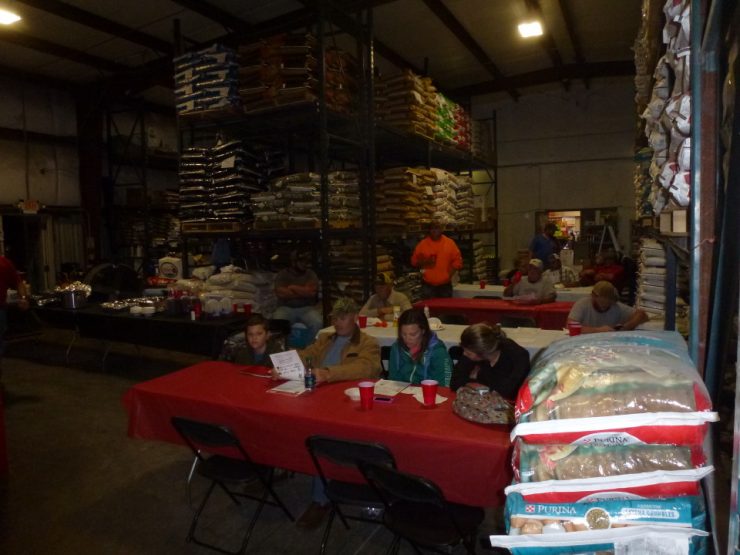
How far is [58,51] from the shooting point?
972cm

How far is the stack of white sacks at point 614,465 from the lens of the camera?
1.10 metres

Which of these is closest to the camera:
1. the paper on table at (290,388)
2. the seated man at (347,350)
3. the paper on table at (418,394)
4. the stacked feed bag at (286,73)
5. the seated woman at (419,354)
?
the paper on table at (418,394)

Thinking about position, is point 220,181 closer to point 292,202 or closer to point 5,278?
point 292,202

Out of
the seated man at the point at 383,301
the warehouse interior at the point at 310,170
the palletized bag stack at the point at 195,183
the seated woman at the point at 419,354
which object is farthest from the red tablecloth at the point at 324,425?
the palletized bag stack at the point at 195,183

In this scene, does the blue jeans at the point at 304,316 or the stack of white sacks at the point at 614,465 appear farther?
the blue jeans at the point at 304,316

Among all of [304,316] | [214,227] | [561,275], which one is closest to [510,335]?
[304,316]

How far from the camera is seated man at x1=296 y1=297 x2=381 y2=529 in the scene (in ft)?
11.5

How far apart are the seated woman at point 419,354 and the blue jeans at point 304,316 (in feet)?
10.8

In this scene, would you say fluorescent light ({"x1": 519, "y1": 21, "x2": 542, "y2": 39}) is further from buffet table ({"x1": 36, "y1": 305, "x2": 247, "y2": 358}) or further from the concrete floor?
the concrete floor

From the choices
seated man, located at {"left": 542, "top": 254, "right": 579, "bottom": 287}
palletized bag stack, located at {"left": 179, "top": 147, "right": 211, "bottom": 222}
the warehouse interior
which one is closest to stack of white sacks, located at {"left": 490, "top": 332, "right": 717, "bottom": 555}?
the warehouse interior

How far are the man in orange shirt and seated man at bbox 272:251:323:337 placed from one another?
6.45 feet

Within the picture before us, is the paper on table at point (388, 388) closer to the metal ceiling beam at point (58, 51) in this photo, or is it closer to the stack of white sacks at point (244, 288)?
the stack of white sacks at point (244, 288)

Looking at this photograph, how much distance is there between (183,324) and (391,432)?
176 inches

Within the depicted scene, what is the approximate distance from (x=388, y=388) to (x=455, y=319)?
10.4 feet
